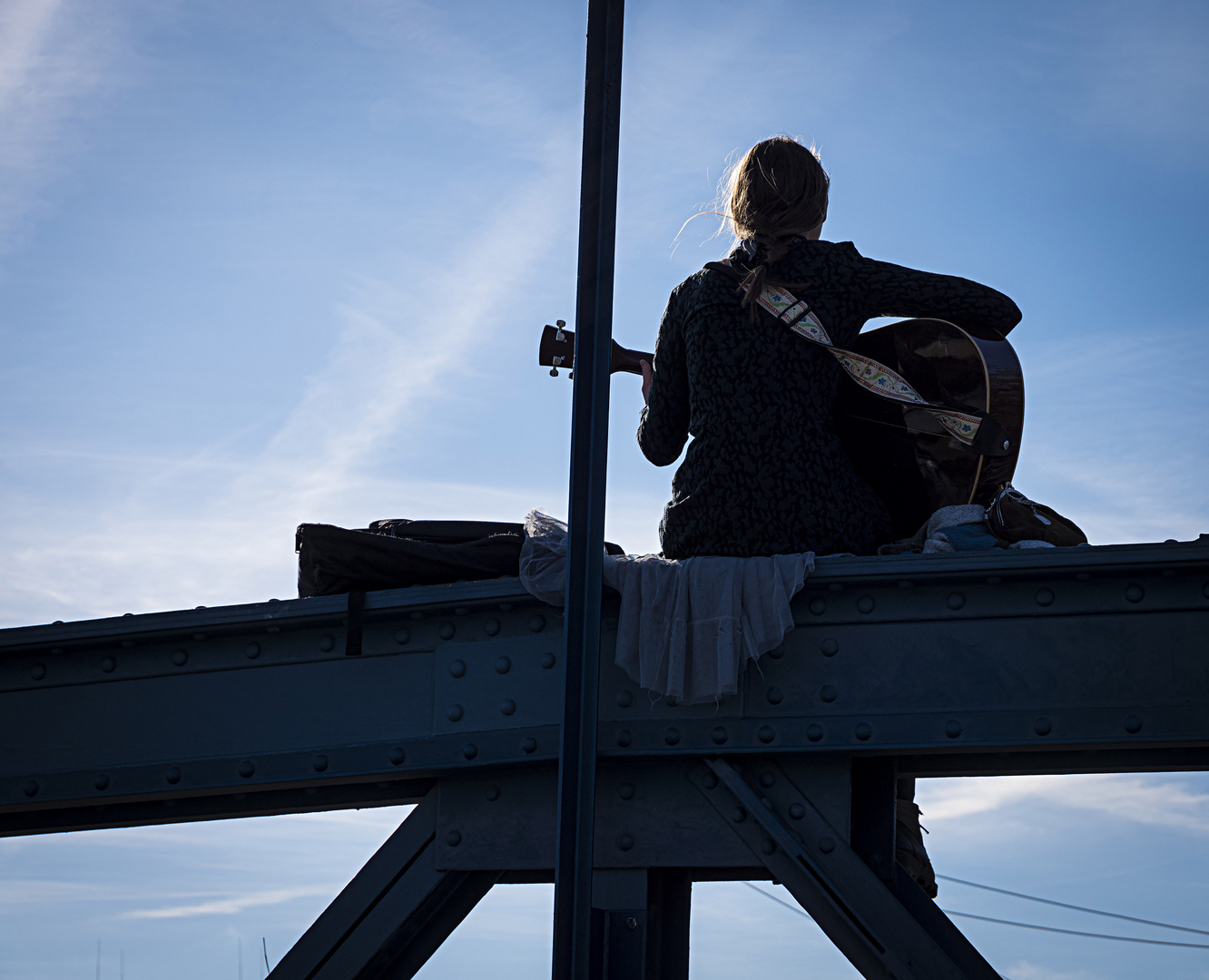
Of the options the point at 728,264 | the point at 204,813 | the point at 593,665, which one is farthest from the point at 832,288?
the point at 204,813

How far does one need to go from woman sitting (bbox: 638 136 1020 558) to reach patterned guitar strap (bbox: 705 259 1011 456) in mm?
29

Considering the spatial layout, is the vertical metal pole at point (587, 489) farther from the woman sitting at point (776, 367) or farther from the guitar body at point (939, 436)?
the guitar body at point (939, 436)

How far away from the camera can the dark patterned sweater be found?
3.43 meters

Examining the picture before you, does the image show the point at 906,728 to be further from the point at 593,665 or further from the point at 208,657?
the point at 208,657

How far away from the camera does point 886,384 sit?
141 inches

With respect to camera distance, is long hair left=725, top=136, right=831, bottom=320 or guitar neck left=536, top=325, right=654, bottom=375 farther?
guitar neck left=536, top=325, right=654, bottom=375

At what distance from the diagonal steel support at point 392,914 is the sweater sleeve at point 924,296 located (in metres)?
1.76

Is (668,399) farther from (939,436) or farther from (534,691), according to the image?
(534,691)

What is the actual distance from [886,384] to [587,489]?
1.14 meters

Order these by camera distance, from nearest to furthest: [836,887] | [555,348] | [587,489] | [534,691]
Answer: [587,489] → [836,887] → [534,691] → [555,348]

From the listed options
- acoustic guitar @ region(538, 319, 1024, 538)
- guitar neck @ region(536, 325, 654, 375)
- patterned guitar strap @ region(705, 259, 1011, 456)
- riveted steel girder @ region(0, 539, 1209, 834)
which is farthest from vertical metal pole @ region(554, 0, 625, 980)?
guitar neck @ region(536, 325, 654, 375)

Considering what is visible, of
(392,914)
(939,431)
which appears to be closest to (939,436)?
(939,431)

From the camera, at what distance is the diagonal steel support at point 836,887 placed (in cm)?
290

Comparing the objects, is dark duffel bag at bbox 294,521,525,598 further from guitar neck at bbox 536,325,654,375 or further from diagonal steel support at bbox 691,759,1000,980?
guitar neck at bbox 536,325,654,375
